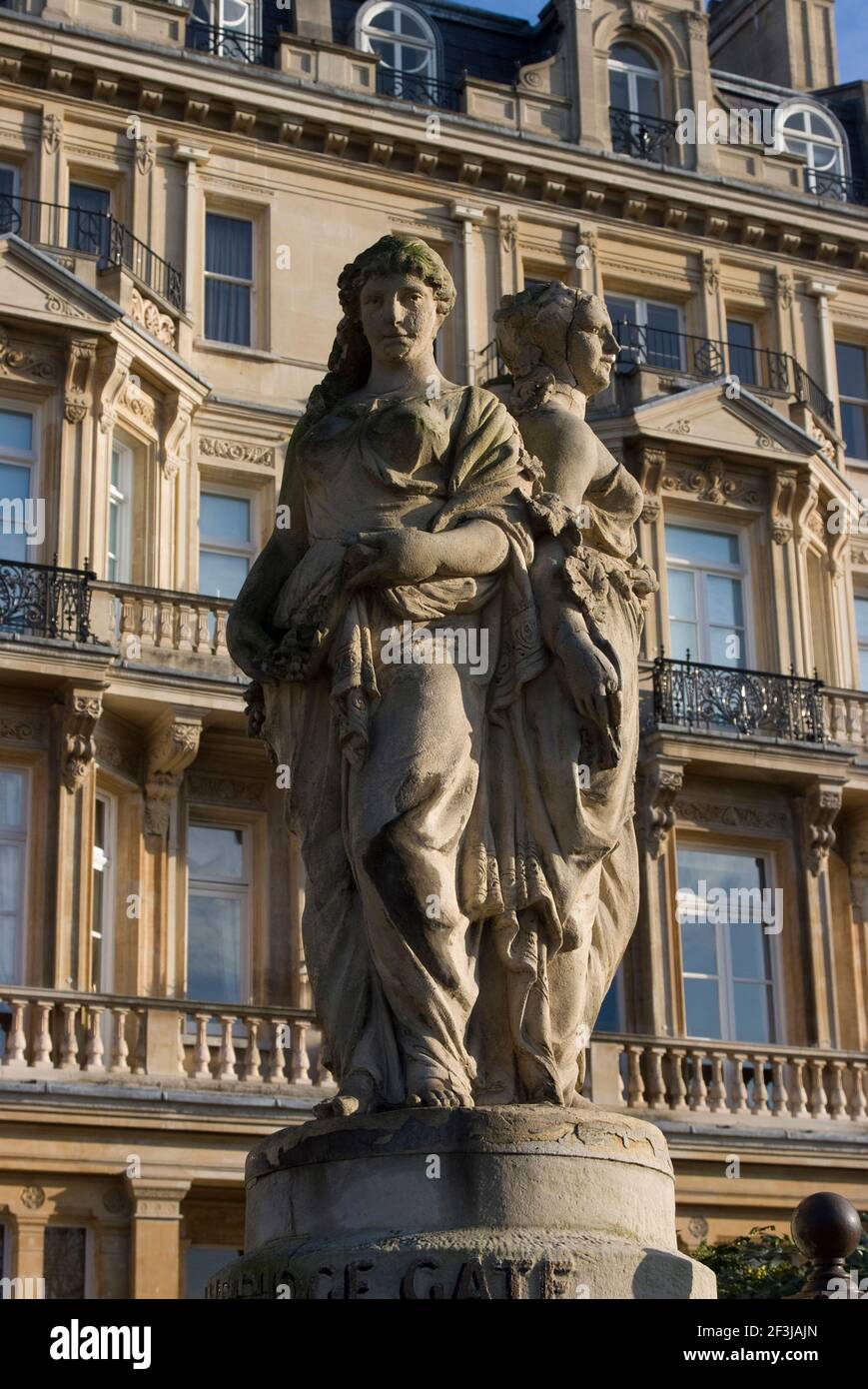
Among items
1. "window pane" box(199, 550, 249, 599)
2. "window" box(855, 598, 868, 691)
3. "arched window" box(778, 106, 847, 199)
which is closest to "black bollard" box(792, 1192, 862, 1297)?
"window pane" box(199, 550, 249, 599)

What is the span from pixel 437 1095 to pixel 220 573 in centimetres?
2290

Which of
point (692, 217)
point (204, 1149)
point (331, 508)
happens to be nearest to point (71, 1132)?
point (204, 1149)

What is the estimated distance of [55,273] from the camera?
26.4m

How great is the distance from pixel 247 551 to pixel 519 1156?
23.2 metres

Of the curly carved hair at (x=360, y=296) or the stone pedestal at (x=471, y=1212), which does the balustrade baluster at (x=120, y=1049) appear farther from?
the stone pedestal at (x=471, y=1212)

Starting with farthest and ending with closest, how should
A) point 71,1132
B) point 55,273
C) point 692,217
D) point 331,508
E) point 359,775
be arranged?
point 692,217 < point 55,273 < point 71,1132 < point 331,508 < point 359,775

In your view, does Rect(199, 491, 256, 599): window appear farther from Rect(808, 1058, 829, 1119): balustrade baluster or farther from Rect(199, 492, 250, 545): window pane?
Rect(808, 1058, 829, 1119): balustrade baluster

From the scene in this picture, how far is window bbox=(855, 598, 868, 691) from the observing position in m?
31.9

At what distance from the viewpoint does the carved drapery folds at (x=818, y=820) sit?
29.2 m

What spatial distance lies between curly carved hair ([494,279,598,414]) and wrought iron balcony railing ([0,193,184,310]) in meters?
20.9

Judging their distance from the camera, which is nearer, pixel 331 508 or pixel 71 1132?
pixel 331 508

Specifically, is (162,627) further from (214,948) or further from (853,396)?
(853,396)
